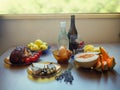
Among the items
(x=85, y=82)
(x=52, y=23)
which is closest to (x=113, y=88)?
(x=85, y=82)

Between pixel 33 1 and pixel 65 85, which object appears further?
pixel 33 1

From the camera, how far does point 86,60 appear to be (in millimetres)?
1370

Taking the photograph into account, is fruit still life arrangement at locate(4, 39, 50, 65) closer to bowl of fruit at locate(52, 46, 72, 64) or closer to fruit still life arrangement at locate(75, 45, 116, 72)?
bowl of fruit at locate(52, 46, 72, 64)

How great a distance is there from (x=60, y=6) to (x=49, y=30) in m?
0.27

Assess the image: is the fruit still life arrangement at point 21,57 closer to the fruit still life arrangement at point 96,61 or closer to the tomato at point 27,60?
the tomato at point 27,60

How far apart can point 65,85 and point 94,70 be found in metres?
0.26

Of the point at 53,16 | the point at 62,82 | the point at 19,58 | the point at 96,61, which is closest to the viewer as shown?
the point at 62,82

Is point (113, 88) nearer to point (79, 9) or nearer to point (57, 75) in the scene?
point (57, 75)

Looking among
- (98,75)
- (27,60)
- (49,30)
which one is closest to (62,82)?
(98,75)

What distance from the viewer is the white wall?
237 cm

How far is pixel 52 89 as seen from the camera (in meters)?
1.13

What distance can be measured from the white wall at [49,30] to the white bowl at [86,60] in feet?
3.18

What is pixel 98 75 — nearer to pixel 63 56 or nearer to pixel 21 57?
pixel 63 56

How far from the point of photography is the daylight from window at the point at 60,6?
2354 mm
